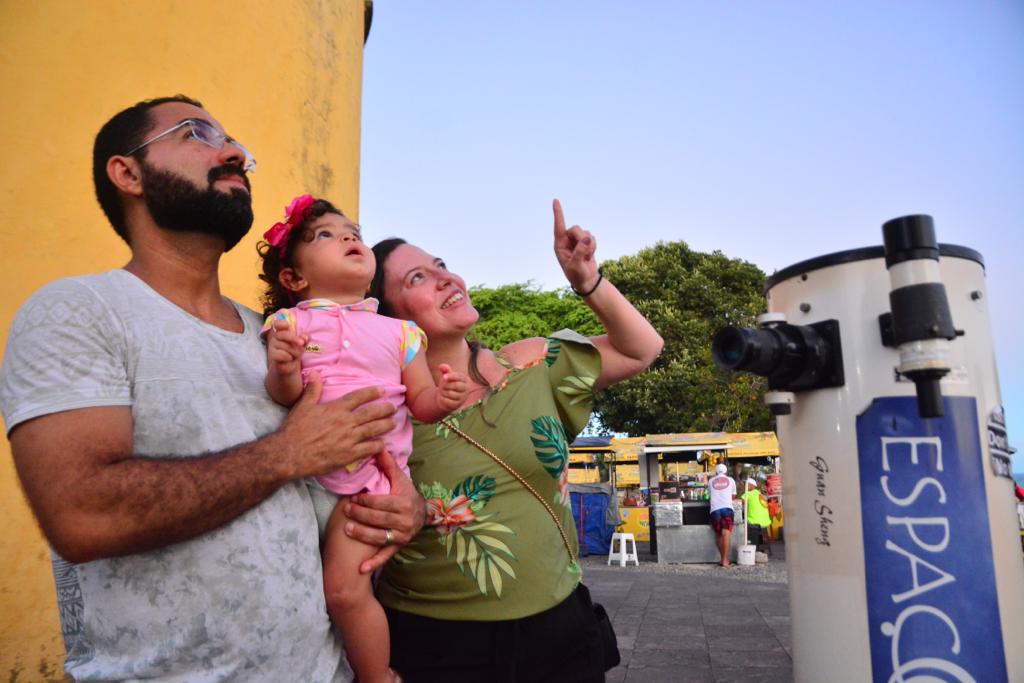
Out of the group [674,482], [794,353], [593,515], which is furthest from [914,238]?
[674,482]

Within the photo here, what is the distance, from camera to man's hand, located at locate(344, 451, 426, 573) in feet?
5.43

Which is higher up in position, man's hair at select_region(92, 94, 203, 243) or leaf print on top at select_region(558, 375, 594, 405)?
man's hair at select_region(92, 94, 203, 243)

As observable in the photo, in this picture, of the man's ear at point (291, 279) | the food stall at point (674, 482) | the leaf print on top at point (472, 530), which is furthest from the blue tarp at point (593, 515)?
the man's ear at point (291, 279)

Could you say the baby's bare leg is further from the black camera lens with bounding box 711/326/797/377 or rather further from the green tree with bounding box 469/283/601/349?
the green tree with bounding box 469/283/601/349

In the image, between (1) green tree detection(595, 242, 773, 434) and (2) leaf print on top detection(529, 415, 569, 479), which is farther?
(1) green tree detection(595, 242, 773, 434)

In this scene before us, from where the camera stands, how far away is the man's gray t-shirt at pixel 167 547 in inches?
53.2

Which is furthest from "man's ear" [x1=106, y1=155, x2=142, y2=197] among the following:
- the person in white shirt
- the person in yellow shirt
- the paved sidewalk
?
the person in yellow shirt

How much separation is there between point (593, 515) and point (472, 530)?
13138 millimetres

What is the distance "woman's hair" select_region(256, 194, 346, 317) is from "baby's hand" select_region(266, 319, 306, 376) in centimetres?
43

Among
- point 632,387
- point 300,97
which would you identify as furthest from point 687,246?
point 300,97

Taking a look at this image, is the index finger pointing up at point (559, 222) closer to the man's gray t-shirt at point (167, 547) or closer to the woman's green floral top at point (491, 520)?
the woman's green floral top at point (491, 520)

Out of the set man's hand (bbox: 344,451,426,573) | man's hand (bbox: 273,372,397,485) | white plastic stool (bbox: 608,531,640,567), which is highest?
man's hand (bbox: 273,372,397,485)

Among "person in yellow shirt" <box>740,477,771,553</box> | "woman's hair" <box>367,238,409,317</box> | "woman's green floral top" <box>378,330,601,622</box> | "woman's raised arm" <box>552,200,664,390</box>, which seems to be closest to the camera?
"woman's green floral top" <box>378,330,601,622</box>

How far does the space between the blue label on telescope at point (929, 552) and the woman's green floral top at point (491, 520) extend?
2.76ft
